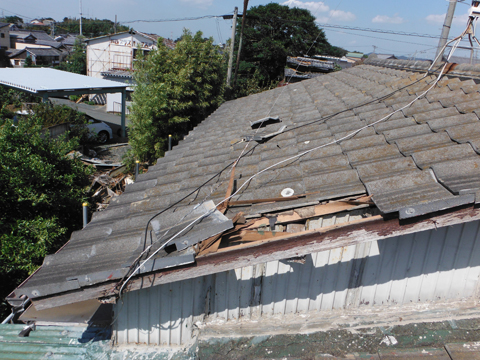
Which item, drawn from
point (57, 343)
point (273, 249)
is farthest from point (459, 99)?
point (57, 343)

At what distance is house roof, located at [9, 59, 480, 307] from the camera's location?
7.17ft

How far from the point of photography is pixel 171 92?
555 inches

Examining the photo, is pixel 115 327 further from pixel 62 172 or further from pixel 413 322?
pixel 62 172

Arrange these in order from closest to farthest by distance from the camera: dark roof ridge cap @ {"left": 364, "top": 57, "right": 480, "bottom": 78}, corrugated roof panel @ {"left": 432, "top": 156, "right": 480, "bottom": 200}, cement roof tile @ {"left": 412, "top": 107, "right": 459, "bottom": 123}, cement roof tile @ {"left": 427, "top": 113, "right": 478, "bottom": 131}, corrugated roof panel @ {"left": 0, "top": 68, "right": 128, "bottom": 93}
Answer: corrugated roof panel @ {"left": 432, "top": 156, "right": 480, "bottom": 200} < cement roof tile @ {"left": 427, "top": 113, "right": 478, "bottom": 131} < cement roof tile @ {"left": 412, "top": 107, "right": 459, "bottom": 123} < dark roof ridge cap @ {"left": 364, "top": 57, "right": 480, "bottom": 78} < corrugated roof panel @ {"left": 0, "top": 68, "right": 128, "bottom": 93}

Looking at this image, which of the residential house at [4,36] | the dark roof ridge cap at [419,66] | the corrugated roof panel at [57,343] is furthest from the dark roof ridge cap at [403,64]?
the residential house at [4,36]

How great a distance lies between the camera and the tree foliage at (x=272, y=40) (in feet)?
120

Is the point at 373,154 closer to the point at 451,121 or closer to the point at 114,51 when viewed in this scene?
the point at 451,121

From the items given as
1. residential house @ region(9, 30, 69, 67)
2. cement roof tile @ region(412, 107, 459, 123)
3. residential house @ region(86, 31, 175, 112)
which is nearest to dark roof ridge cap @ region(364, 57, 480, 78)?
cement roof tile @ region(412, 107, 459, 123)

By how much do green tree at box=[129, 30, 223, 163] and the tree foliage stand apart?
1892 cm

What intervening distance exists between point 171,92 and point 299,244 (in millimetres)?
12917

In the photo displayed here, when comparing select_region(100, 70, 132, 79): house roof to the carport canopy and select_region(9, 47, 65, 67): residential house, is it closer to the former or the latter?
the carport canopy

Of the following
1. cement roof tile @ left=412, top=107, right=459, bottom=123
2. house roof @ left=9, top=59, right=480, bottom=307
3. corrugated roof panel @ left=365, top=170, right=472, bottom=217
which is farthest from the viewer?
cement roof tile @ left=412, top=107, right=459, bottom=123

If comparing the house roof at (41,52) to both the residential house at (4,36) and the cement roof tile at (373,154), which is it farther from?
the cement roof tile at (373,154)

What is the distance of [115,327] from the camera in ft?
9.58
